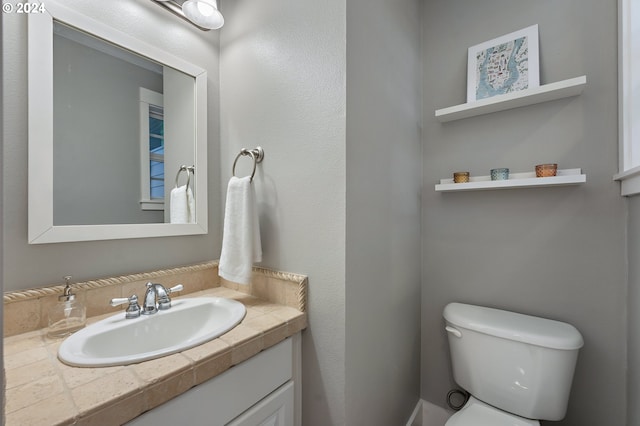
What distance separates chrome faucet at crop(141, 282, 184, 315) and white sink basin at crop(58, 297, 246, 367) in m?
0.02

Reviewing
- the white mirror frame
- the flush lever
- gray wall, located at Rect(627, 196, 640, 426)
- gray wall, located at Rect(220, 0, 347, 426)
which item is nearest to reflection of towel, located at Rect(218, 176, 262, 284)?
gray wall, located at Rect(220, 0, 347, 426)

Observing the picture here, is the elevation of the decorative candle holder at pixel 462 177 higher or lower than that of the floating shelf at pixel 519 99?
lower

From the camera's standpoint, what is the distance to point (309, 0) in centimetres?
106

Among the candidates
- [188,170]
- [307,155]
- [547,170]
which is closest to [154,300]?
[188,170]

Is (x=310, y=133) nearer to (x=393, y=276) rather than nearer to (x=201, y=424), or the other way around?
(x=393, y=276)

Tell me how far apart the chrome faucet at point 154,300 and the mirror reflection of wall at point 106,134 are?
0.30m

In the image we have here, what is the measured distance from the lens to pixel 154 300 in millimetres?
1025

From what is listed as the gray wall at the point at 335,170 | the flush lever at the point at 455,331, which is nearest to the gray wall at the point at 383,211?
the gray wall at the point at 335,170

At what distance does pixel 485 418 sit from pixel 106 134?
186 cm

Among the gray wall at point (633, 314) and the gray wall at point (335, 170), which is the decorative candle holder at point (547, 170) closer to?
the gray wall at point (633, 314)

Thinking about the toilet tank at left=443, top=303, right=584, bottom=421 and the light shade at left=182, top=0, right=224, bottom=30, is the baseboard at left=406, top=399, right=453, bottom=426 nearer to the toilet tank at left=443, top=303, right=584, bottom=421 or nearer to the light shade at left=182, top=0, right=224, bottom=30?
the toilet tank at left=443, top=303, right=584, bottom=421

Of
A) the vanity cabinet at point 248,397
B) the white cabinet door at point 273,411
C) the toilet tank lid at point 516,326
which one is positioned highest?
the toilet tank lid at point 516,326

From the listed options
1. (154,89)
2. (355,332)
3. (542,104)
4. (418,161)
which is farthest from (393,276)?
(154,89)

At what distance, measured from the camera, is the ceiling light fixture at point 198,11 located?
3.90 ft
